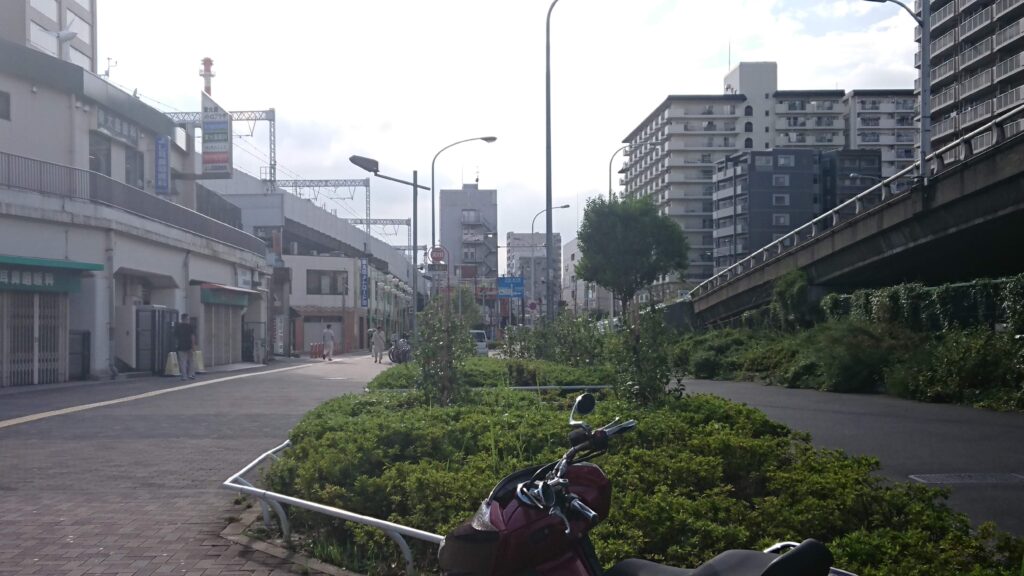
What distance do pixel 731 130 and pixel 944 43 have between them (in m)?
42.6

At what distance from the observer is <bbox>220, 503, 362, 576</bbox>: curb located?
583cm

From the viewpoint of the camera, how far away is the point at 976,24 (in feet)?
168

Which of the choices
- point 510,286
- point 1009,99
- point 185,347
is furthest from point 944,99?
point 185,347

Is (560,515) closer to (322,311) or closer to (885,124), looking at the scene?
(322,311)

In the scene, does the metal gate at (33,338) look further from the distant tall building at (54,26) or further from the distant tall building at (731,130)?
the distant tall building at (731,130)

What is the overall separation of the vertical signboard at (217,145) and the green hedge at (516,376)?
76.5ft

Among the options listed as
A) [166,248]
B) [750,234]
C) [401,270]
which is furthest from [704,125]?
[166,248]

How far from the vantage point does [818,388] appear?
814 inches

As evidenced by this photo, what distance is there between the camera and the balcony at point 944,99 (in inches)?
2162

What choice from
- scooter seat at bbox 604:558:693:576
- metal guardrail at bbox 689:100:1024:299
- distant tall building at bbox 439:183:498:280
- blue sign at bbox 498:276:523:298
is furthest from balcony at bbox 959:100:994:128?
scooter seat at bbox 604:558:693:576

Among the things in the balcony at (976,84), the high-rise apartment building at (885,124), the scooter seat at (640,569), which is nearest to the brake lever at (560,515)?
the scooter seat at (640,569)

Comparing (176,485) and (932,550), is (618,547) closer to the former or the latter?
(932,550)

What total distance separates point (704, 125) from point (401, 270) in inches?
1478

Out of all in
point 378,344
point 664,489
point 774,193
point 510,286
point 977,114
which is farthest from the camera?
point 774,193
